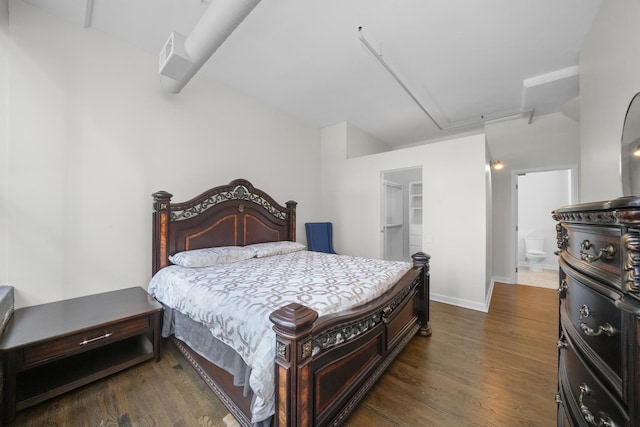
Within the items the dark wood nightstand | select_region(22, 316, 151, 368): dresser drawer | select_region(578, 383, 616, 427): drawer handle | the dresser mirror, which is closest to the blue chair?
the dark wood nightstand

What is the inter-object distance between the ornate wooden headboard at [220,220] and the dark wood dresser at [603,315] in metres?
3.01

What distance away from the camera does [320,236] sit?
4.37m

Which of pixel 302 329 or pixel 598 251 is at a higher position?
pixel 598 251

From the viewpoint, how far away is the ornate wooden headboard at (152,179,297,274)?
252 cm

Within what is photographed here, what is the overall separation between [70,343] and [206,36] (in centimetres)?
243

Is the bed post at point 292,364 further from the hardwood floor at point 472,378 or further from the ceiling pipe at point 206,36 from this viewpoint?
the ceiling pipe at point 206,36

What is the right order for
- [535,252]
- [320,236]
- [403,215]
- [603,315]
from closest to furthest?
[603,315] → [320,236] → [535,252] → [403,215]

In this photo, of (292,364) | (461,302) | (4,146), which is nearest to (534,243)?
(461,302)

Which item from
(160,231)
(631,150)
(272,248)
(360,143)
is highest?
(360,143)

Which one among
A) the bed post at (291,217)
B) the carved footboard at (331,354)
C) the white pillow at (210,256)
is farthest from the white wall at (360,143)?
the carved footboard at (331,354)

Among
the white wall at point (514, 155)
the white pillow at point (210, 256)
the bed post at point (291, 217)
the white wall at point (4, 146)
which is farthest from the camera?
the white wall at point (514, 155)

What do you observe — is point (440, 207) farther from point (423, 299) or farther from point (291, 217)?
point (291, 217)

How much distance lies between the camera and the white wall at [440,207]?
330 centimetres

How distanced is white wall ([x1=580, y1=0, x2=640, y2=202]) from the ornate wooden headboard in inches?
133
